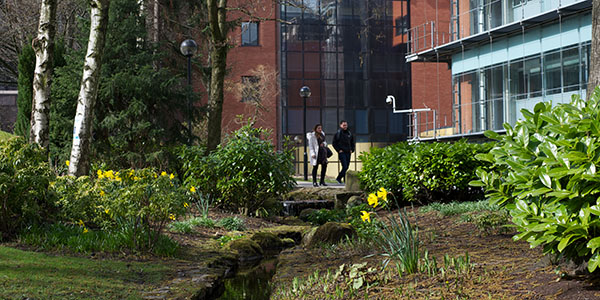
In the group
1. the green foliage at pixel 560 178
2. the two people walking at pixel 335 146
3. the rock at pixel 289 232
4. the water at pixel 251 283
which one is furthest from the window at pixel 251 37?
the green foliage at pixel 560 178

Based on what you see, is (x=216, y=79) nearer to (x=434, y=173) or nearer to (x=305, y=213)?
(x=305, y=213)

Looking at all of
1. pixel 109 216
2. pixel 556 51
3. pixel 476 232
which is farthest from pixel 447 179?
pixel 556 51

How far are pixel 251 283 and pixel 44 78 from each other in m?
5.98

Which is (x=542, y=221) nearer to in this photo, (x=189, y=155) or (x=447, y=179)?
(x=447, y=179)

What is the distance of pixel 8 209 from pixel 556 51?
21.2m

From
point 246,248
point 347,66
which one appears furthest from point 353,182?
point 347,66

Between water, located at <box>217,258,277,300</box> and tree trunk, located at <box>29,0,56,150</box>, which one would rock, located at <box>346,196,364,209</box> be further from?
tree trunk, located at <box>29,0,56,150</box>

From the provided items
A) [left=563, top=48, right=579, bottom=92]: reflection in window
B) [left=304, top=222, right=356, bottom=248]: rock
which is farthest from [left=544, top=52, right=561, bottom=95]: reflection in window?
[left=304, top=222, right=356, bottom=248]: rock

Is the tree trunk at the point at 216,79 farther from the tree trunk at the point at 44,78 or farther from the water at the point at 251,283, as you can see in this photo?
the water at the point at 251,283

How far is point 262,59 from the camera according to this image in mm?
43438

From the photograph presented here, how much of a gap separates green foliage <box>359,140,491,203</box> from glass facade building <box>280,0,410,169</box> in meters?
29.5

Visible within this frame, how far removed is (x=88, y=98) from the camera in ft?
36.8

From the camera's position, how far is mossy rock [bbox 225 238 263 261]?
31.7ft

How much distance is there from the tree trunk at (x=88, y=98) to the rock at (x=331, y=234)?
4233 millimetres
